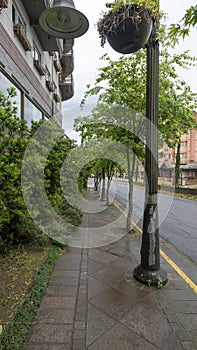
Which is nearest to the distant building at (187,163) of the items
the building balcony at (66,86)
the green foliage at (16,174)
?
the building balcony at (66,86)

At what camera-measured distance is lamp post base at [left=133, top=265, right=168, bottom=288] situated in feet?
11.3

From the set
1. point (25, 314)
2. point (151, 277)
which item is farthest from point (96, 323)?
point (151, 277)

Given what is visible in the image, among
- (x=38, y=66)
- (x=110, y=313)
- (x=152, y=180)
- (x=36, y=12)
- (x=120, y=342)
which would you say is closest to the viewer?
(x=120, y=342)

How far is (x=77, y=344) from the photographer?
7.38 feet

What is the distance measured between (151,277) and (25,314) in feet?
6.42

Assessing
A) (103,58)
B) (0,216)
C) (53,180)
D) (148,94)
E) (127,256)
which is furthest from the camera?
(103,58)

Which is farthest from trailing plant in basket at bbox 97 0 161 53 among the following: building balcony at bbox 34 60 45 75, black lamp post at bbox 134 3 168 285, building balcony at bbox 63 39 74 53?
building balcony at bbox 63 39 74 53

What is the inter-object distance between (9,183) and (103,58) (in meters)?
4.11

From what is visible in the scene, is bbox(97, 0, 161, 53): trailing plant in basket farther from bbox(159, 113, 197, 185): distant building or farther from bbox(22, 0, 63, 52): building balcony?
bbox(159, 113, 197, 185): distant building

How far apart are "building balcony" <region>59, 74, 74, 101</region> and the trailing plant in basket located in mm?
13969

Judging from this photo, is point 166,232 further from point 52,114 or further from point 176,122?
point 52,114

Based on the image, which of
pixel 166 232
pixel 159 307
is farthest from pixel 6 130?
pixel 166 232

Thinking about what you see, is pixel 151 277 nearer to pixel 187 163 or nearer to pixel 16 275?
pixel 16 275

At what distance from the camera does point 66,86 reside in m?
16.3
